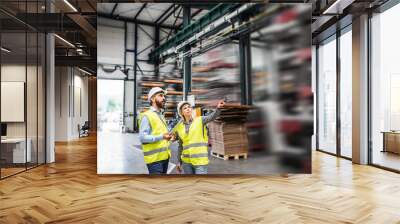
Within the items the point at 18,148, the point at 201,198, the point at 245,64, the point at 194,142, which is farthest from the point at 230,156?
the point at 18,148

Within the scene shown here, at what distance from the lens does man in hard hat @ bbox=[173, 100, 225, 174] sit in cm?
532

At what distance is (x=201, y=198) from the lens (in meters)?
4.23

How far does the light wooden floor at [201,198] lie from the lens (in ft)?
11.3

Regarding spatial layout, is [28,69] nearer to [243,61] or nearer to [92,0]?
[92,0]

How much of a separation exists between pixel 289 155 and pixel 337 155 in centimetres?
357

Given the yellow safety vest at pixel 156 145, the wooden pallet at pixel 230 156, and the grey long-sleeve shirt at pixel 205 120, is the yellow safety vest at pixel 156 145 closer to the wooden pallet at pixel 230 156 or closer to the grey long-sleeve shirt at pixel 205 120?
the grey long-sleeve shirt at pixel 205 120

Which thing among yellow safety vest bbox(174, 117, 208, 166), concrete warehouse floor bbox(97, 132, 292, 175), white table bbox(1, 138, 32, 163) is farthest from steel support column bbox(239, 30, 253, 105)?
white table bbox(1, 138, 32, 163)

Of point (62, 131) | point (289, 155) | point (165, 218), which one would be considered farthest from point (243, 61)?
point (62, 131)

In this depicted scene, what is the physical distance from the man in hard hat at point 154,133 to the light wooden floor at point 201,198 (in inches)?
14.2

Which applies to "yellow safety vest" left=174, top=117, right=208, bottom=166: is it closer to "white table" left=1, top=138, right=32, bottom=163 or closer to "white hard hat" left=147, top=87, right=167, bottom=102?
"white hard hat" left=147, top=87, right=167, bottom=102

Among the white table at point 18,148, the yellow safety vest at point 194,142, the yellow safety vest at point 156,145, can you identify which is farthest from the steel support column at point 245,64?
the white table at point 18,148

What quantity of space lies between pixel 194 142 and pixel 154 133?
A: 2.14 feet

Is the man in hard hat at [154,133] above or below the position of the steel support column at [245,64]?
below

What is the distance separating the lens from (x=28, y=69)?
6434 millimetres
